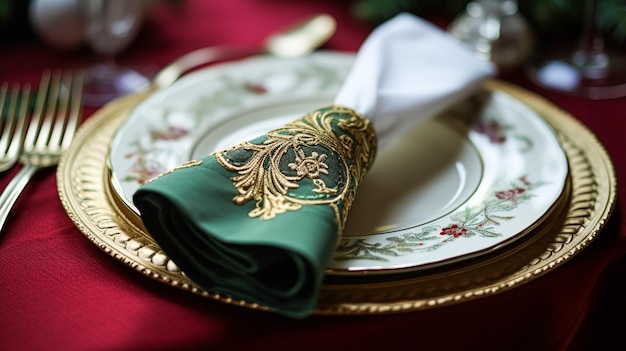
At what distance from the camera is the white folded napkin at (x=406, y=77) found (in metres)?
0.61

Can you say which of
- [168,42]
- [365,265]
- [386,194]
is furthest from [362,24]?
[365,265]


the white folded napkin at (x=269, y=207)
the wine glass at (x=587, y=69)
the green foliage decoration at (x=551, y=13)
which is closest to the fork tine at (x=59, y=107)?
the white folded napkin at (x=269, y=207)

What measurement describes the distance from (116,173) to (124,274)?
10 centimetres

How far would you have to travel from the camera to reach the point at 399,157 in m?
0.63

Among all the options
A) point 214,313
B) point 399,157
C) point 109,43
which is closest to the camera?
point 214,313

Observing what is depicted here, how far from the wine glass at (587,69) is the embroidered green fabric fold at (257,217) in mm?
394

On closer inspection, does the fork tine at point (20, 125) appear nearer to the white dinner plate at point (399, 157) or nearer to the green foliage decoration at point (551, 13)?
the white dinner plate at point (399, 157)

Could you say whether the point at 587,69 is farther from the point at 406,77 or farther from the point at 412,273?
the point at 412,273

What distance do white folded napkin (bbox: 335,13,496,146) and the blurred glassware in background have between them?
10cm

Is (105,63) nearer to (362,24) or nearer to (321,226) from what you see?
(362,24)

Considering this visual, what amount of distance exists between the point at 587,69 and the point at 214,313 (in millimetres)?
571

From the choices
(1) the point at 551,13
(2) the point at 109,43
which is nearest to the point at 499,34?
(1) the point at 551,13

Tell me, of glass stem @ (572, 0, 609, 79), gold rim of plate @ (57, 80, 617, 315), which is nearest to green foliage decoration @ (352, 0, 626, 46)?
glass stem @ (572, 0, 609, 79)

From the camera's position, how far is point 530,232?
0.47m
